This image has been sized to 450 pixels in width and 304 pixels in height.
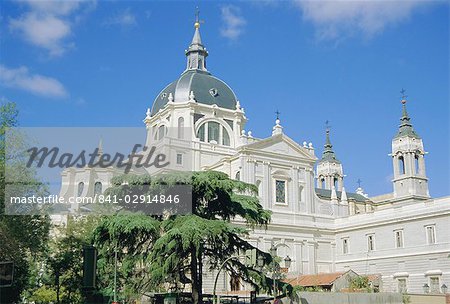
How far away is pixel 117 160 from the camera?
30516 millimetres

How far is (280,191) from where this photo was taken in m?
53.3

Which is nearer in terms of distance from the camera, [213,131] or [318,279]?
[318,279]

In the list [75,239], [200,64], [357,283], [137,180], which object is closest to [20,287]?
[75,239]

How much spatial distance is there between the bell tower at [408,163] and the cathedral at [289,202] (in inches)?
445

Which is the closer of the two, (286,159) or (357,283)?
(357,283)

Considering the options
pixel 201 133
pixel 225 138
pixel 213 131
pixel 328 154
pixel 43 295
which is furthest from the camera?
pixel 328 154

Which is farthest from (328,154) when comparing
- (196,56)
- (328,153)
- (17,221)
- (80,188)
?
(17,221)

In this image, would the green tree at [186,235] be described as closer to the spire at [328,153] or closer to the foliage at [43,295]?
the foliage at [43,295]

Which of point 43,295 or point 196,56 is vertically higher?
point 196,56

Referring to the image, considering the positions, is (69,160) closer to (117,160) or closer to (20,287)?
(117,160)

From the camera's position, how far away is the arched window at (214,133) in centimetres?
5875

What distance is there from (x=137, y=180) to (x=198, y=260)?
15.7ft

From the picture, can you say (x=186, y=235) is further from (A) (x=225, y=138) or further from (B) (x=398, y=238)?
(A) (x=225, y=138)

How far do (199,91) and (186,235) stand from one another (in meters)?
39.1
